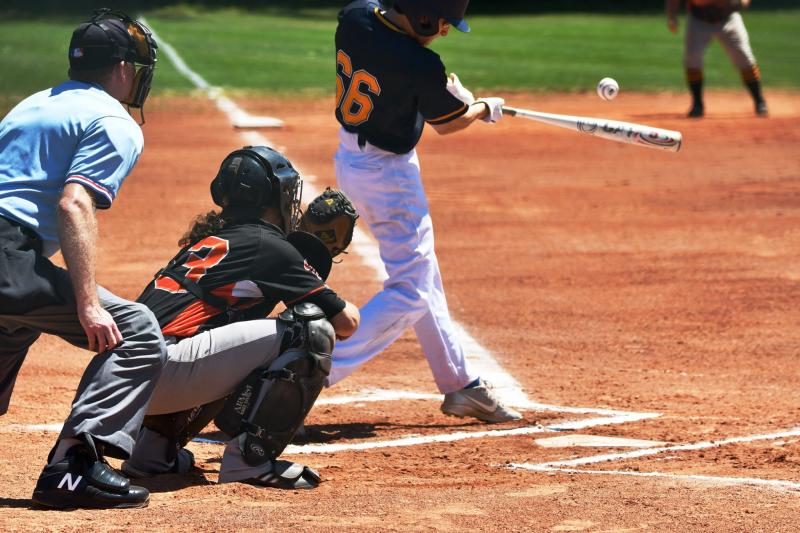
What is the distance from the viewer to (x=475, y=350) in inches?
289

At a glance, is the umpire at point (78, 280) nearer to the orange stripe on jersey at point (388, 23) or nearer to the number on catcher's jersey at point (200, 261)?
the number on catcher's jersey at point (200, 261)

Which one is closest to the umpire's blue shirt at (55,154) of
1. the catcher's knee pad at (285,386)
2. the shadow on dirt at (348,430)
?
the catcher's knee pad at (285,386)

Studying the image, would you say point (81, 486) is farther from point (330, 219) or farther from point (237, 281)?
point (330, 219)

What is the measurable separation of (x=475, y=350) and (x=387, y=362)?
1.62 feet

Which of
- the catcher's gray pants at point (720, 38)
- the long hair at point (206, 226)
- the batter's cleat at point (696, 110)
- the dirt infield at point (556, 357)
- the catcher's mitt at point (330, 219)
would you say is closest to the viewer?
the dirt infield at point (556, 357)

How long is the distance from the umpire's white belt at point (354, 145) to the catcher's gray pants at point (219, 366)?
53.0 inches

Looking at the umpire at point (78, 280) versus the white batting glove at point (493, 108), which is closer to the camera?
the umpire at point (78, 280)

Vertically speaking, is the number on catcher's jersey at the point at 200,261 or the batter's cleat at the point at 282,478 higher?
the number on catcher's jersey at the point at 200,261

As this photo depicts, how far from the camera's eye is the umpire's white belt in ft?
19.4

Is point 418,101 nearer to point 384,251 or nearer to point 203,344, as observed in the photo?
point 384,251

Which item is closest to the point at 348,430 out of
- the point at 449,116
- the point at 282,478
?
the point at 282,478

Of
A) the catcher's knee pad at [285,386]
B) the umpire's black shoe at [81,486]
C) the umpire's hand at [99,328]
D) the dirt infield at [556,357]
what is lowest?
the dirt infield at [556,357]

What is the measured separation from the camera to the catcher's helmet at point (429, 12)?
5738mm

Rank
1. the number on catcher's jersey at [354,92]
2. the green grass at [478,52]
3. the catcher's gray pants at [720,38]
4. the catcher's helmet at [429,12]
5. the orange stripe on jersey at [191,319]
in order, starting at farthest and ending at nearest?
the green grass at [478,52] < the catcher's gray pants at [720,38] < the number on catcher's jersey at [354,92] < the catcher's helmet at [429,12] < the orange stripe on jersey at [191,319]
